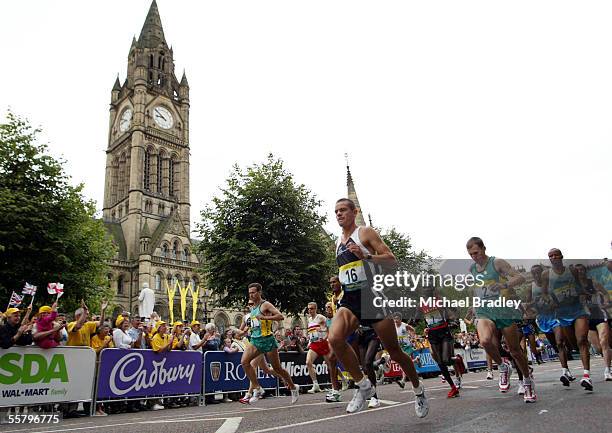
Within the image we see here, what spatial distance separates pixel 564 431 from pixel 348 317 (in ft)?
7.13

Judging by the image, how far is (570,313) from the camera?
28.0 ft

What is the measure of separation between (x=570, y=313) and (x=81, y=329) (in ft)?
31.1

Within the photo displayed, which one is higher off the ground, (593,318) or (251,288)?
(251,288)

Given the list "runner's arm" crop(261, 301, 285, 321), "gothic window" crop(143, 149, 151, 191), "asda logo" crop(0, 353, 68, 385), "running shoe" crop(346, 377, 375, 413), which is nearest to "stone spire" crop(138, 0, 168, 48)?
"gothic window" crop(143, 149, 151, 191)

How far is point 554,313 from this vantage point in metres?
8.76

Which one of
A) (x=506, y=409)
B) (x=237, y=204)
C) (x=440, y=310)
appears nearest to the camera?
(x=506, y=409)

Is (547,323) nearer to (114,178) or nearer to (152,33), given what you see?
(114,178)

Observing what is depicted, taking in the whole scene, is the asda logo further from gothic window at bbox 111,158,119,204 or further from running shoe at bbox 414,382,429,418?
gothic window at bbox 111,158,119,204

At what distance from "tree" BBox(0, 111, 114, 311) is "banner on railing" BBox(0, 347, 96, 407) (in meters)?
14.9

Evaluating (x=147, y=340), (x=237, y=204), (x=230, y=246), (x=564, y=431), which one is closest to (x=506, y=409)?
(x=564, y=431)

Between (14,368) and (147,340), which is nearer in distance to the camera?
(14,368)

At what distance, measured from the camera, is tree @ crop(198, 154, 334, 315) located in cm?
2494

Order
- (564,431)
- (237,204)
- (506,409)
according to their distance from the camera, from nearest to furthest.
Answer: (564,431), (506,409), (237,204)

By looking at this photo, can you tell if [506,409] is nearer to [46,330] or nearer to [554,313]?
[554,313]
